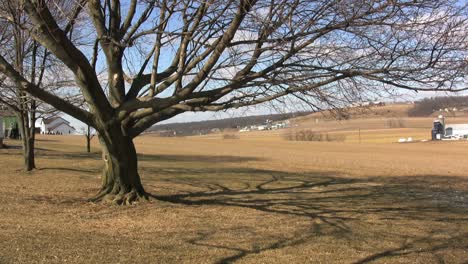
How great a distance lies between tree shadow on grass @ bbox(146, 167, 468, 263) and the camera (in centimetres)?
816

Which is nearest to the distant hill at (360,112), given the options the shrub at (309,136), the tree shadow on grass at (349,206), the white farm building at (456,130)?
the tree shadow on grass at (349,206)

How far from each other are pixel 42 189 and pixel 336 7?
8.56 meters

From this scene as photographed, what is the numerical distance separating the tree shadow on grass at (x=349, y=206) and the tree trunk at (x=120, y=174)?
31.7 inches

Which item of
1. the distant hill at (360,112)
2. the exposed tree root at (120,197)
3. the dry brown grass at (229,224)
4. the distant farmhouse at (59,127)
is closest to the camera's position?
the dry brown grass at (229,224)

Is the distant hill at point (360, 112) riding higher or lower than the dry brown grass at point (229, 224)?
higher

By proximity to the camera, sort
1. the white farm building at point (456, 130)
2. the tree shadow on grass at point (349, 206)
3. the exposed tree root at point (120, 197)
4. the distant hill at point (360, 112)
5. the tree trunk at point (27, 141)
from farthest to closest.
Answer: the white farm building at point (456, 130)
the tree trunk at point (27, 141)
the exposed tree root at point (120, 197)
the distant hill at point (360, 112)
the tree shadow on grass at point (349, 206)

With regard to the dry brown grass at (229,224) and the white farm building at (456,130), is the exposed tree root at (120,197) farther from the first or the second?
the white farm building at (456,130)

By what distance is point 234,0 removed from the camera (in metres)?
8.40

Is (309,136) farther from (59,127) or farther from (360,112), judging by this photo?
(360,112)

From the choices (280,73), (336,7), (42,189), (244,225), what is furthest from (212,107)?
(42,189)

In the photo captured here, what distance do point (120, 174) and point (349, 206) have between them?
16.8ft

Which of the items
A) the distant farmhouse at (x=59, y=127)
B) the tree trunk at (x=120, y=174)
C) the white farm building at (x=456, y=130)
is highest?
the distant farmhouse at (x=59, y=127)

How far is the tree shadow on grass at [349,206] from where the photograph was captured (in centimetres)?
816

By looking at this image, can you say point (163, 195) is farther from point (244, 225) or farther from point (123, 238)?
point (123, 238)
